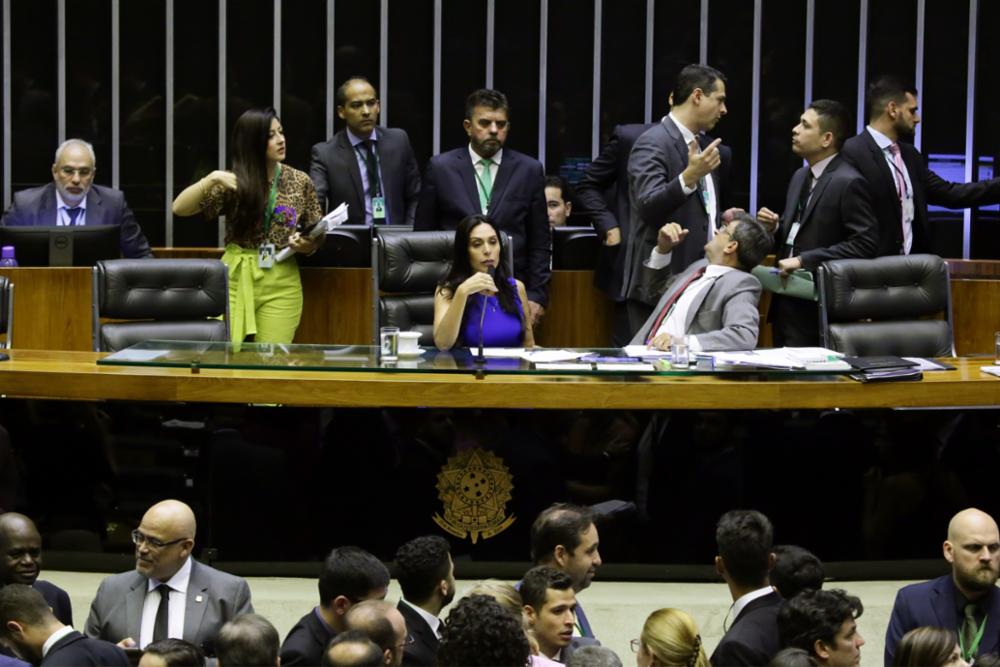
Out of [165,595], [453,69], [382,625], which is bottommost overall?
[165,595]

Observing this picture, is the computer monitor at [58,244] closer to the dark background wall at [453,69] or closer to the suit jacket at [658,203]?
the suit jacket at [658,203]

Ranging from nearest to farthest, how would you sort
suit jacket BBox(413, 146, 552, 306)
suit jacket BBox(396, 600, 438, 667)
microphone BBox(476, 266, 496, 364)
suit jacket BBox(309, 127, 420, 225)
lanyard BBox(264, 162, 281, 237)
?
suit jacket BBox(396, 600, 438, 667) → microphone BBox(476, 266, 496, 364) → lanyard BBox(264, 162, 281, 237) → suit jacket BBox(413, 146, 552, 306) → suit jacket BBox(309, 127, 420, 225)

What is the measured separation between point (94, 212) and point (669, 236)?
287cm

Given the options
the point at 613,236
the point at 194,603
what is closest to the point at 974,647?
the point at 194,603

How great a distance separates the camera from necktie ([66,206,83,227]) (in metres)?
7.86

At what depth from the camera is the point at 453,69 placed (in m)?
10.0

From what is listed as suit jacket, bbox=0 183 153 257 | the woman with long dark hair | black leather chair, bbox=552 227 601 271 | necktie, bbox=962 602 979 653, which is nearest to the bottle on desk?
suit jacket, bbox=0 183 153 257

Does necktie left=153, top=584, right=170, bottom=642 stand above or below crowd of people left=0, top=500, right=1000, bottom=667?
below

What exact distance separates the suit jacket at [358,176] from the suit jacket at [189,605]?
3.77 m

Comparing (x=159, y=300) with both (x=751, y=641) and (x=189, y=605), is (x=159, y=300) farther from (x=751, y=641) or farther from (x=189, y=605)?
(x=751, y=641)

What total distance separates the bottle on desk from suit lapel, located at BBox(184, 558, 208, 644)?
3.10 metres

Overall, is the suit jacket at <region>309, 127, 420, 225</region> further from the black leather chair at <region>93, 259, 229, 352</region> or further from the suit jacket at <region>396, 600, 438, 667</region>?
the suit jacket at <region>396, 600, 438, 667</region>

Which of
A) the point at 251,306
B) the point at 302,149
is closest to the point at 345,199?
the point at 251,306

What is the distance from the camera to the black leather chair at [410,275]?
6.58 meters
